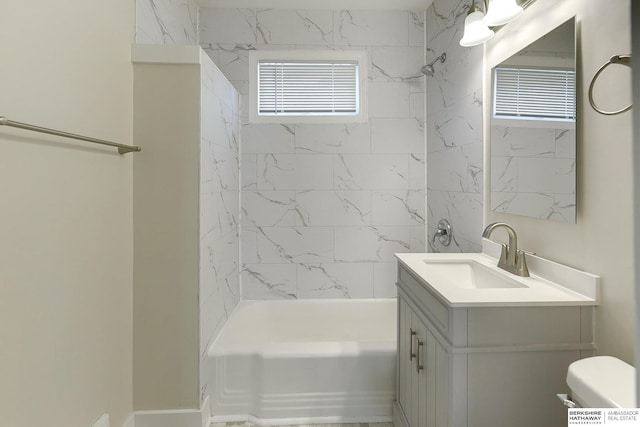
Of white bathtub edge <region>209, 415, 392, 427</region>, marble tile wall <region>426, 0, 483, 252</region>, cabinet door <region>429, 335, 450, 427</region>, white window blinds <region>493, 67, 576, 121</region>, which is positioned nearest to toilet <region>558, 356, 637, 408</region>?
cabinet door <region>429, 335, 450, 427</region>

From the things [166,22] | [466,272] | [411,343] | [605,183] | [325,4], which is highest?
[325,4]

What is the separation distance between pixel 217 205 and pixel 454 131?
1.63 meters

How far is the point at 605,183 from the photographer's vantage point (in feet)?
3.82

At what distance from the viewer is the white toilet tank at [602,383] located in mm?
764

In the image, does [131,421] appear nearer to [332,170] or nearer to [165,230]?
[165,230]

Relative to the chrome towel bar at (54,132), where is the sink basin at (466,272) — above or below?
below

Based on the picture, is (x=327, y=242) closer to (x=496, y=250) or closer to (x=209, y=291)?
(x=209, y=291)

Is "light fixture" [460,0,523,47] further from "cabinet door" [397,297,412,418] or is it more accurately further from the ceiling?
"cabinet door" [397,297,412,418]

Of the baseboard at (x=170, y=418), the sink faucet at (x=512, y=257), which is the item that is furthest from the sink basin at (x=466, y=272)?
the baseboard at (x=170, y=418)

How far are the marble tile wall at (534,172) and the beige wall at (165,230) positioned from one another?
155 centimetres

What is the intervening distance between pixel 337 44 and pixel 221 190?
1.55 meters

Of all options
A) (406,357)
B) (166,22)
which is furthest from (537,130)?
(166,22)

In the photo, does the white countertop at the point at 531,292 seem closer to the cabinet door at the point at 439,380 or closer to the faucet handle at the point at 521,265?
the faucet handle at the point at 521,265

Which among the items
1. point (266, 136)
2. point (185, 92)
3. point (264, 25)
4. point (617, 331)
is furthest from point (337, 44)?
point (617, 331)
